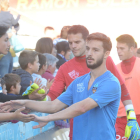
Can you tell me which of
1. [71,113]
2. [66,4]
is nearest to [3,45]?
[71,113]

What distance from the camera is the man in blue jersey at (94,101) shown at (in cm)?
296

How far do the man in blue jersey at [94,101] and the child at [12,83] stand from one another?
1.18 m

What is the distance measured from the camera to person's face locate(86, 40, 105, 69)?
3.15 metres

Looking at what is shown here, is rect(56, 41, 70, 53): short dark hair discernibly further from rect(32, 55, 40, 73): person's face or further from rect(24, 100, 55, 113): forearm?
rect(24, 100, 55, 113): forearm

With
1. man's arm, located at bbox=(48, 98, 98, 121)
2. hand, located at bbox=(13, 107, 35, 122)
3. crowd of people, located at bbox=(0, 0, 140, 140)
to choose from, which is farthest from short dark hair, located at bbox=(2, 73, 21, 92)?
man's arm, located at bbox=(48, 98, 98, 121)

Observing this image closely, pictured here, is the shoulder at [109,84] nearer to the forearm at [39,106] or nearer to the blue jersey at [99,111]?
the blue jersey at [99,111]

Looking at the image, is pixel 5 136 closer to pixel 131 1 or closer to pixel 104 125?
pixel 104 125

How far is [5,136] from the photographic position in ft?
12.7

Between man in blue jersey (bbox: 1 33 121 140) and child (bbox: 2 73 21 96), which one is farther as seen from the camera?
child (bbox: 2 73 21 96)

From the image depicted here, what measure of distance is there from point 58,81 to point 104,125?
1.29m

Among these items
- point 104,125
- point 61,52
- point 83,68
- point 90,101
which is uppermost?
point 61,52

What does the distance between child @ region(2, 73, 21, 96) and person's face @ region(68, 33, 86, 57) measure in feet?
3.46

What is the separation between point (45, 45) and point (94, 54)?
12.2ft

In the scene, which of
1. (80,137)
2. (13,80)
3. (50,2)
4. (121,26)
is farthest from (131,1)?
(80,137)
